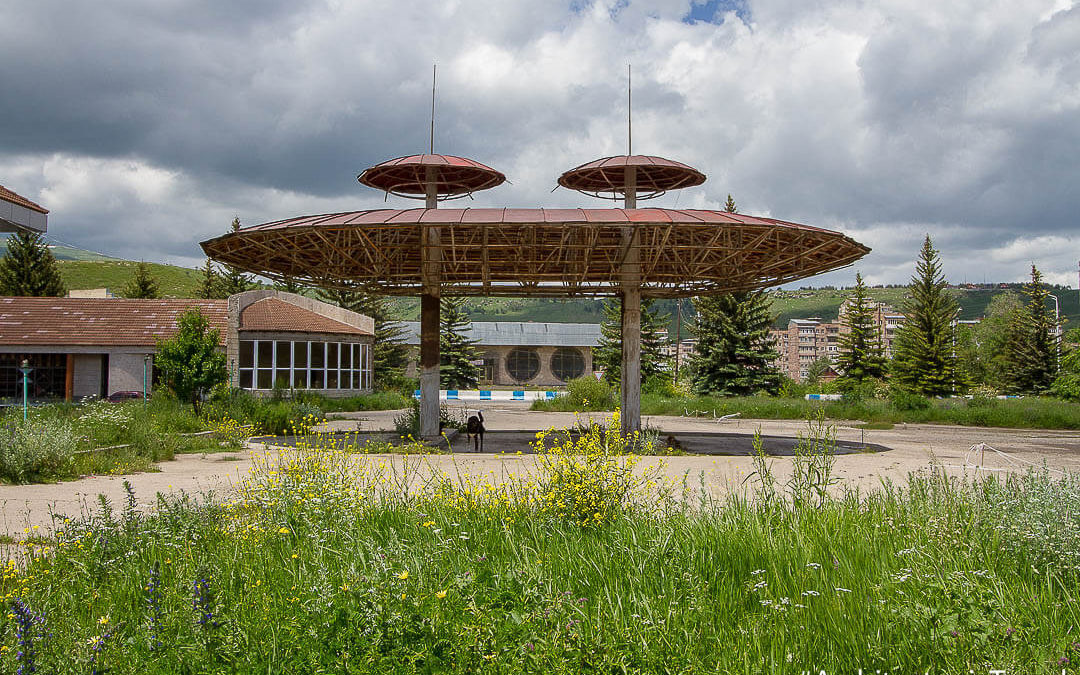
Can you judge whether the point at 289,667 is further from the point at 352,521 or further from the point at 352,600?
the point at 352,521

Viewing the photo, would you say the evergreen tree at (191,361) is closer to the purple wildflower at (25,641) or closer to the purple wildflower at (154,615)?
the purple wildflower at (154,615)

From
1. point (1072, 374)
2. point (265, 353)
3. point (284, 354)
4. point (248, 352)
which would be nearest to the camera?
point (1072, 374)

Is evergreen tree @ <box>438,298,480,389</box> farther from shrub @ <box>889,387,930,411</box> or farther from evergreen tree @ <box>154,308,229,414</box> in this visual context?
evergreen tree @ <box>154,308,229,414</box>

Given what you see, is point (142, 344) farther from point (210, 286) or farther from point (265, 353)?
point (210, 286)

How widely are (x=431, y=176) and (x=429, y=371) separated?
5323 mm

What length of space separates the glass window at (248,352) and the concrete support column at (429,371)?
770 inches

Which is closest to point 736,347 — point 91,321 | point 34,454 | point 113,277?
point 91,321

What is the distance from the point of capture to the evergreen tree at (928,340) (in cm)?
4497

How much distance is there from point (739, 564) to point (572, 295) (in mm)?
16641

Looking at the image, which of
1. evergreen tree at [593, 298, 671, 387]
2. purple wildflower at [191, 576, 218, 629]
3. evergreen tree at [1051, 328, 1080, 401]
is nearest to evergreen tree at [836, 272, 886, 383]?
evergreen tree at [593, 298, 671, 387]

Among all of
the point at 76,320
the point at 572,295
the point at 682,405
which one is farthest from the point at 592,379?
the point at 76,320

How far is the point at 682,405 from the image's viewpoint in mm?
36719

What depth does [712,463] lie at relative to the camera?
50.0 ft

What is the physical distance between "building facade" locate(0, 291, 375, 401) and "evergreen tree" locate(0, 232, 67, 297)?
15369mm
